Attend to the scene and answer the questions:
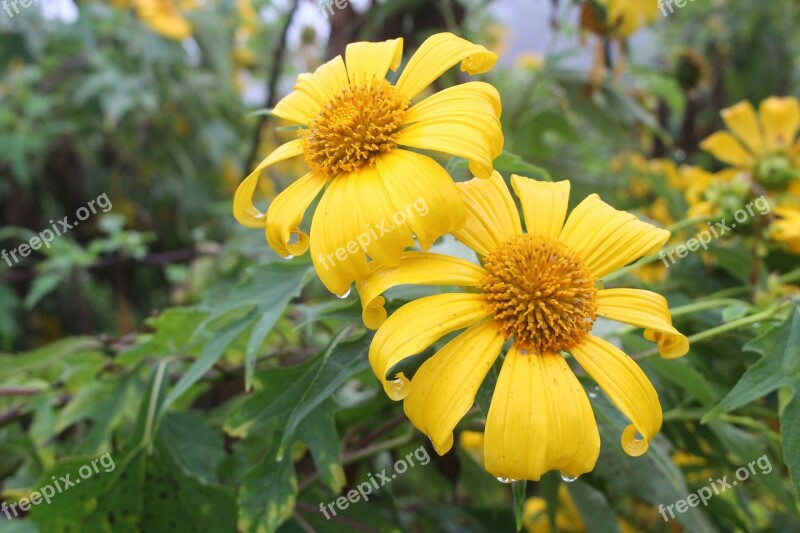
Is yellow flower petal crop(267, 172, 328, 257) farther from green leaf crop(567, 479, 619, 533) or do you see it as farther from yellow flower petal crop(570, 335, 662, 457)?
green leaf crop(567, 479, 619, 533)

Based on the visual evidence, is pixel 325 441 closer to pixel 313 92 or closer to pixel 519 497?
pixel 519 497

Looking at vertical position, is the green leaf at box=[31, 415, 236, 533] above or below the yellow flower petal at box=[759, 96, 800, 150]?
above

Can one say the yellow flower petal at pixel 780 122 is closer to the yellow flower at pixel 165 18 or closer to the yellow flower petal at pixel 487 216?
the yellow flower petal at pixel 487 216

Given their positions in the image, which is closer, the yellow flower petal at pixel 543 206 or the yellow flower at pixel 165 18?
the yellow flower petal at pixel 543 206

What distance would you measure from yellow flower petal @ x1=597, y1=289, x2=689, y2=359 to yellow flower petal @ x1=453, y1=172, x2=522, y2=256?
94 mm

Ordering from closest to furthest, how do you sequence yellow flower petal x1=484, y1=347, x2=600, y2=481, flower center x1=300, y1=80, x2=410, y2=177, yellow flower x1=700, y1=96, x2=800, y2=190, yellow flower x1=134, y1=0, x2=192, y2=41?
yellow flower petal x1=484, y1=347, x2=600, y2=481 → flower center x1=300, y1=80, x2=410, y2=177 → yellow flower x1=700, y1=96, x2=800, y2=190 → yellow flower x1=134, y1=0, x2=192, y2=41

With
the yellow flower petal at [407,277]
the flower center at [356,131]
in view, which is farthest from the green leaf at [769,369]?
the flower center at [356,131]

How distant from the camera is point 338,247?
0.49m

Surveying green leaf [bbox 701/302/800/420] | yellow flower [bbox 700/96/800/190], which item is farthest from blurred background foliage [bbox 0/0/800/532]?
yellow flower [bbox 700/96/800/190]

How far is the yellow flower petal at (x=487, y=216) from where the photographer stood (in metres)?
0.55

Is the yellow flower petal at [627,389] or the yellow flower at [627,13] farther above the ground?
the yellow flower at [627,13]

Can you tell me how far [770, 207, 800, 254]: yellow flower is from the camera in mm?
779

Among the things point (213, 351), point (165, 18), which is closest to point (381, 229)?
point (213, 351)

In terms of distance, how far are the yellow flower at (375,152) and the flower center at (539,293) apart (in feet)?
0.22
